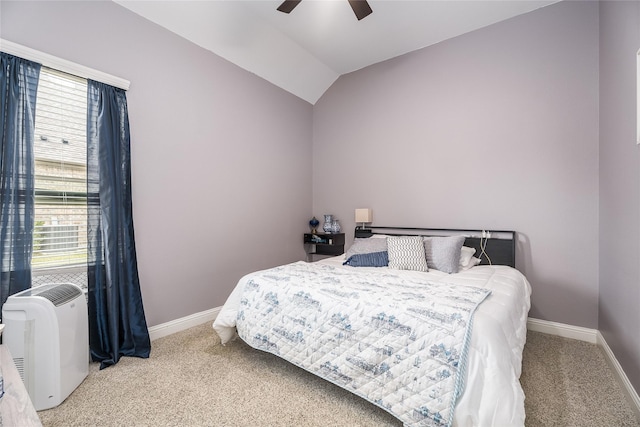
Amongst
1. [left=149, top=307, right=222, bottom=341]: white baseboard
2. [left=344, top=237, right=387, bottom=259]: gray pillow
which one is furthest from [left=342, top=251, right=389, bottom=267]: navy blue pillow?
[left=149, top=307, right=222, bottom=341]: white baseboard

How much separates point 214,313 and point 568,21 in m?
4.34

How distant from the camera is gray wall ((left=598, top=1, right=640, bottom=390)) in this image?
5.43 ft

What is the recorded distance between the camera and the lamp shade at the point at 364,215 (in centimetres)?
355

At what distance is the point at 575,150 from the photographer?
254 cm

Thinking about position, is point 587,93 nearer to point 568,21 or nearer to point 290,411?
point 568,21

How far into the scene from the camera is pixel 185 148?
270 cm

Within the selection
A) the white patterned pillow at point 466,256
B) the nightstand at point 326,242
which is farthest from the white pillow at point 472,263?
the nightstand at point 326,242

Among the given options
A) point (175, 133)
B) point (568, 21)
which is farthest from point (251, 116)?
point (568, 21)

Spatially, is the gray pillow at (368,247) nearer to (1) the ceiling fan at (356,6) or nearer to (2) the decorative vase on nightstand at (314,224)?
(2) the decorative vase on nightstand at (314,224)

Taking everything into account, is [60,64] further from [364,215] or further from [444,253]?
[444,253]

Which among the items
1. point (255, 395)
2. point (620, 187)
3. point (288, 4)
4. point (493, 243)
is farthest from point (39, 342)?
point (620, 187)

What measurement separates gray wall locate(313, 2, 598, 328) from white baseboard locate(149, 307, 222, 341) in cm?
221

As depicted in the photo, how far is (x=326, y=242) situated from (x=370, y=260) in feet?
3.78

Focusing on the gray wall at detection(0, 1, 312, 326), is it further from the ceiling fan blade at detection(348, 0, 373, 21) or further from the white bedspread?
the white bedspread
